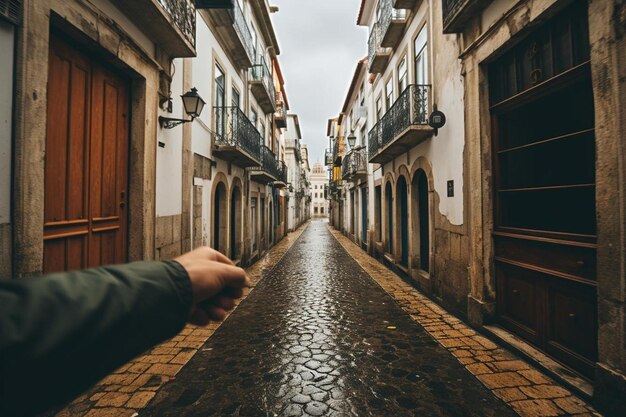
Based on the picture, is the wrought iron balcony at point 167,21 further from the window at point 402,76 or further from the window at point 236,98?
the window at point 402,76

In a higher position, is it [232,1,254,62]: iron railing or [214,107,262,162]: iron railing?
[232,1,254,62]: iron railing

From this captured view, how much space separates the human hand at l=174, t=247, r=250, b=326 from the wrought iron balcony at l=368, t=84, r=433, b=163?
278 inches

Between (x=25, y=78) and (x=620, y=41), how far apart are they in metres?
5.65

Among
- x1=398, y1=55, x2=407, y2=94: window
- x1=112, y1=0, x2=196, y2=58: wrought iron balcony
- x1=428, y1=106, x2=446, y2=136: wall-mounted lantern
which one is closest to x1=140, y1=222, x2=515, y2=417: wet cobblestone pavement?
x1=428, y1=106, x2=446, y2=136: wall-mounted lantern

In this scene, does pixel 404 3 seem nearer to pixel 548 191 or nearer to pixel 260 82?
pixel 260 82

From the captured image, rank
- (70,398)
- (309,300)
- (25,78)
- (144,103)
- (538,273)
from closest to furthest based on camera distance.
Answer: (70,398) → (25,78) → (538,273) → (144,103) → (309,300)

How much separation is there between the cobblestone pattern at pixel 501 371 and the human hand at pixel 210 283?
3.29 meters

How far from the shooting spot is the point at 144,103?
5.13 metres

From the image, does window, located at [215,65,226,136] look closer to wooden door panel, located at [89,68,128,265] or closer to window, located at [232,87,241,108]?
window, located at [232,87,241,108]

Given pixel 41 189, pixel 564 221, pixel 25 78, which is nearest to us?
pixel 25 78

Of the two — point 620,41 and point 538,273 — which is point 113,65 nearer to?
point 620,41

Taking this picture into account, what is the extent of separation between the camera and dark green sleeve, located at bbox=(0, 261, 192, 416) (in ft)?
2.26

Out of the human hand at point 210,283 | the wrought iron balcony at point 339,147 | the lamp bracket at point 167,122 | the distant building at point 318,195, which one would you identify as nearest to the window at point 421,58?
the lamp bracket at point 167,122

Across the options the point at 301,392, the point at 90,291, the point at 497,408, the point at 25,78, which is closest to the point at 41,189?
the point at 25,78
